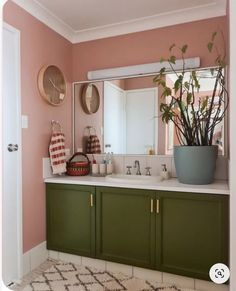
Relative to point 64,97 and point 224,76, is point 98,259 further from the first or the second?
point 224,76

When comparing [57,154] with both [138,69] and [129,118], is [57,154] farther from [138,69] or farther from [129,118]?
[138,69]

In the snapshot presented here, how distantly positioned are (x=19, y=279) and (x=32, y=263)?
17 centimetres

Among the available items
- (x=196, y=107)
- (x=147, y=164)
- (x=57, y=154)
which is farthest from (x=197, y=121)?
(x=57, y=154)

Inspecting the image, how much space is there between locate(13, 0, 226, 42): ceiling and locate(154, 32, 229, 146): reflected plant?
0.32 meters

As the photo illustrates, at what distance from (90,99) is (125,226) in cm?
141

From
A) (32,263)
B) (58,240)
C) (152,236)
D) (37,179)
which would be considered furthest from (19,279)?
(152,236)

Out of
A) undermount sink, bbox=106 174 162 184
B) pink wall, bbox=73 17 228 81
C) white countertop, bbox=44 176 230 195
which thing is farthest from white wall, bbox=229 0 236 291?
pink wall, bbox=73 17 228 81

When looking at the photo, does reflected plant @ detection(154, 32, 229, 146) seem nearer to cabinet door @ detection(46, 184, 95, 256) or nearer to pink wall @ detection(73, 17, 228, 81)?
pink wall @ detection(73, 17, 228, 81)

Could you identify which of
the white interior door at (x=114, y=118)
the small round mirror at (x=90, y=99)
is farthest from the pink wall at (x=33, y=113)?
the white interior door at (x=114, y=118)

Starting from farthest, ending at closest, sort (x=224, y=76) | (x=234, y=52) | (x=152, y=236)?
(x=224, y=76), (x=152, y=236), (x=234, y=52)

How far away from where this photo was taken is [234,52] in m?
1.16

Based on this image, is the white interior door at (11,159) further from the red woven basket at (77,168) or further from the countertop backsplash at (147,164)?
the red woven basket at (77,168)

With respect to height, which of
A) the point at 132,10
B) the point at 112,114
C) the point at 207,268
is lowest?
the point at 207,268

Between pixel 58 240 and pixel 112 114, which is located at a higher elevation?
pixel 112 114
